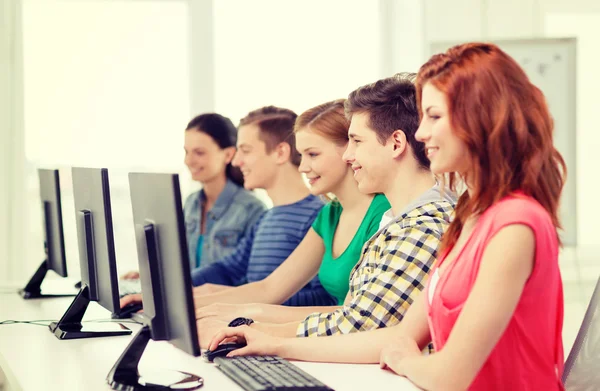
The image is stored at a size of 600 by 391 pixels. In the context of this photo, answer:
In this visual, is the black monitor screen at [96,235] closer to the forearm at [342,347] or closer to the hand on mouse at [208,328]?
the hand on mouse at [208,328]

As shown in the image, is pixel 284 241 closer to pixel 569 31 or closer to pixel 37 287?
pixel 37 287

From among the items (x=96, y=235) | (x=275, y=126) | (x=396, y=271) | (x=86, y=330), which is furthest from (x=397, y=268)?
(x=275, y=126)

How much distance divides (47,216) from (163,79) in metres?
1.62

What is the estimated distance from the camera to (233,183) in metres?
3.53

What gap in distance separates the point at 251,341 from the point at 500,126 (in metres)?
0.74

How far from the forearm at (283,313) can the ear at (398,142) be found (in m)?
0.53

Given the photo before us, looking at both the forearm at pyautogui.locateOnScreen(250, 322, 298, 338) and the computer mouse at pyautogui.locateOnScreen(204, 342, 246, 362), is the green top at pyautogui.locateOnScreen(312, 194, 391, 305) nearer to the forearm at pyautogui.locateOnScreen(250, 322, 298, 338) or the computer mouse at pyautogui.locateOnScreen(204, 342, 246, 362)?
the forearm at pyautogui.locateOnScreen(250, 322, 298, 338)

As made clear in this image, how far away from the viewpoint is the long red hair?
1374 mm

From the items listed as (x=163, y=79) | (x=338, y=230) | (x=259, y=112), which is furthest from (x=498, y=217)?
(x=163, y=79)

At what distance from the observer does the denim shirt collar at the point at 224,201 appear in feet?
11.4

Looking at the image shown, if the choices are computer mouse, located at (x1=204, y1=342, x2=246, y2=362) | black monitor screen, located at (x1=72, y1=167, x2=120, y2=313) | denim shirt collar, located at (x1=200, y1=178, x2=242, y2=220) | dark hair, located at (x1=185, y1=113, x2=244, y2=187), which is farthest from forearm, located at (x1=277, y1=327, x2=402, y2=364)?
dark hair, located at (x1=185, y1=113, x2=244, y2=187)

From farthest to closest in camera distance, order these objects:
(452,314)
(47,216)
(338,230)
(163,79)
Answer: (163,79) < (47,216) < (338,230) < (452,314)

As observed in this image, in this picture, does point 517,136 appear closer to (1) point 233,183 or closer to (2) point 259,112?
(2) point 259,112

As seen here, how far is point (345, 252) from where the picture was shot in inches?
87.4
